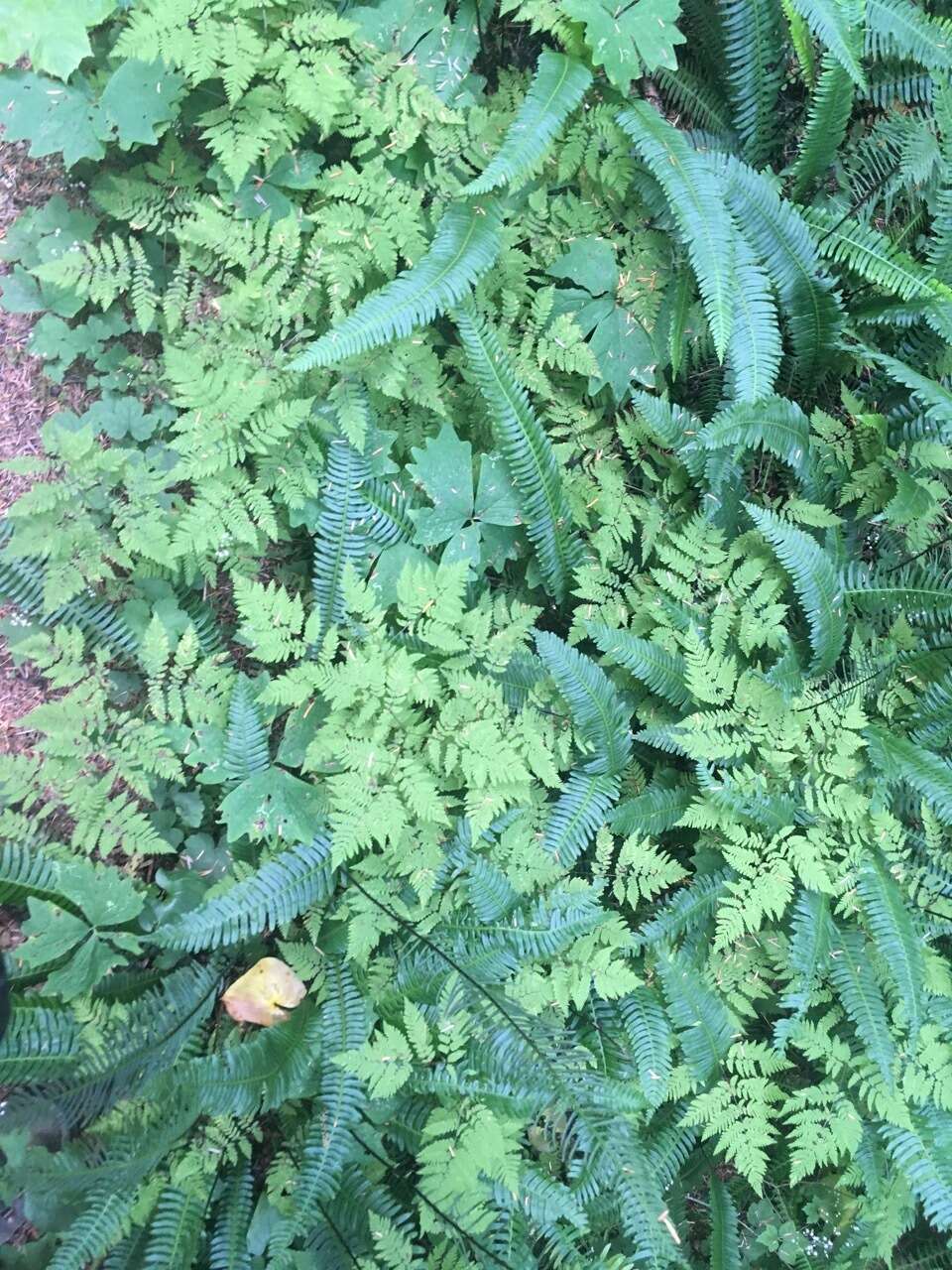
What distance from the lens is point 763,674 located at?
3.12 meters

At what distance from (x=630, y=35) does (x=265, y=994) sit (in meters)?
3.44

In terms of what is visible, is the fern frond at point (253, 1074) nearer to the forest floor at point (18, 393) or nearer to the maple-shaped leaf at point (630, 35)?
the forest floor at point (18, 393)

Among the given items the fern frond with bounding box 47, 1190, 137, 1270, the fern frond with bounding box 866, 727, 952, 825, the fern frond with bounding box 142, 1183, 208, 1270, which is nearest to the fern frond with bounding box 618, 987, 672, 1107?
the fern frond with bounding box 866, 727, 952, 825

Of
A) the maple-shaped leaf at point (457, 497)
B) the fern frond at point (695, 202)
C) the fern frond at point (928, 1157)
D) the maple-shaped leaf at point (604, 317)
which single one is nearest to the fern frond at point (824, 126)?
the fern frond at point (695, 202)

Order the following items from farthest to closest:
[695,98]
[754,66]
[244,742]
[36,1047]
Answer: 1. [695,98]
2. [754,66]
3. [244,742]
4. [36,1047]

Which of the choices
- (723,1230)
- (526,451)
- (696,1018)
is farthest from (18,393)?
(723,1230)

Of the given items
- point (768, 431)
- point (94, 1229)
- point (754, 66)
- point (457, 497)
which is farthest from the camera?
point (754, 66)

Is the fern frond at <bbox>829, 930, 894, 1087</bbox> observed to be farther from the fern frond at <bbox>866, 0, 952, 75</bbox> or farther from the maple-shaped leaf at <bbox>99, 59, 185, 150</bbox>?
the maple-shaped leaf at <bbox>99, 59, 185, 150</bbox>

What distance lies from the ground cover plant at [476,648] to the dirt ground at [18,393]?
0.13 m

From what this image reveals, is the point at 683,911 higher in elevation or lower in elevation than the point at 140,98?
lower

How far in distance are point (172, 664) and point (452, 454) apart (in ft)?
4.15

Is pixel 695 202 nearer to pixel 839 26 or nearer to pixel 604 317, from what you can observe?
pixel 604 317

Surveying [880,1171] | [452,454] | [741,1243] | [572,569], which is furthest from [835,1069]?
[452,454]

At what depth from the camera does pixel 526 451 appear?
3.08 metres
